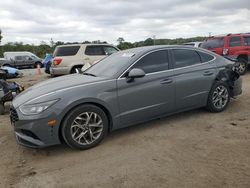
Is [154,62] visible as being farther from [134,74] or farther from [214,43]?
[214,43]

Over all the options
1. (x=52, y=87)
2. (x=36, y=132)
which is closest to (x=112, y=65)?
(x=52, y=87)

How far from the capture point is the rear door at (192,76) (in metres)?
5.39

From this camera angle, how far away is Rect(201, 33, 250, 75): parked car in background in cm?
1154

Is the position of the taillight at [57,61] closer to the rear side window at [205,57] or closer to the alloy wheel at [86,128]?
the rear side window at [205,57]

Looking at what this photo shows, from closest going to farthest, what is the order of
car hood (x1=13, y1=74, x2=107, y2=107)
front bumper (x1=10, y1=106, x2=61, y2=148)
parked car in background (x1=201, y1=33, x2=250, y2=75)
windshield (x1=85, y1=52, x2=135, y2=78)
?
front bumper (x1=10, y1=106, x2=61, y2=148), car hood (x1=13, y1=74, x2=107, y2=107), windshield (x1=85, y1=52, x2=135, y2=78), parked car in background (x1=201, y1=33, x2=250, y2=75)

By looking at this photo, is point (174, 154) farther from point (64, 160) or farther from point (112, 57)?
point (112, 57)

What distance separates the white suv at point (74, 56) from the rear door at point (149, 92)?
26.0 feet

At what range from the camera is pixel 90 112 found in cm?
441

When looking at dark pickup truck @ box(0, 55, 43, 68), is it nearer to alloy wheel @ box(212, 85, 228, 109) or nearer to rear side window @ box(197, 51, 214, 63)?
rear side window @ box(197, 51, 214, 63)

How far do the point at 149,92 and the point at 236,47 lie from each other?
8041 millimetres

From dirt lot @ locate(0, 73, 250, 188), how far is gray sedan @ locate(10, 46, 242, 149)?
27cm

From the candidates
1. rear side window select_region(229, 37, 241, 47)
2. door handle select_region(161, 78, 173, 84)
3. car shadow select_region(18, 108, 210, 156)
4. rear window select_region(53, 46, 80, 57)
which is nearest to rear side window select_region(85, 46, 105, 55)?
rear window select_region(53, 46, 80, 57)

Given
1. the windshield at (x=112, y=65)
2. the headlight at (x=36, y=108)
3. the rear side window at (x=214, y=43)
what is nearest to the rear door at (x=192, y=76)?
the windshield at (x=112, y=65)

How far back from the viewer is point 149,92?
4.97m
